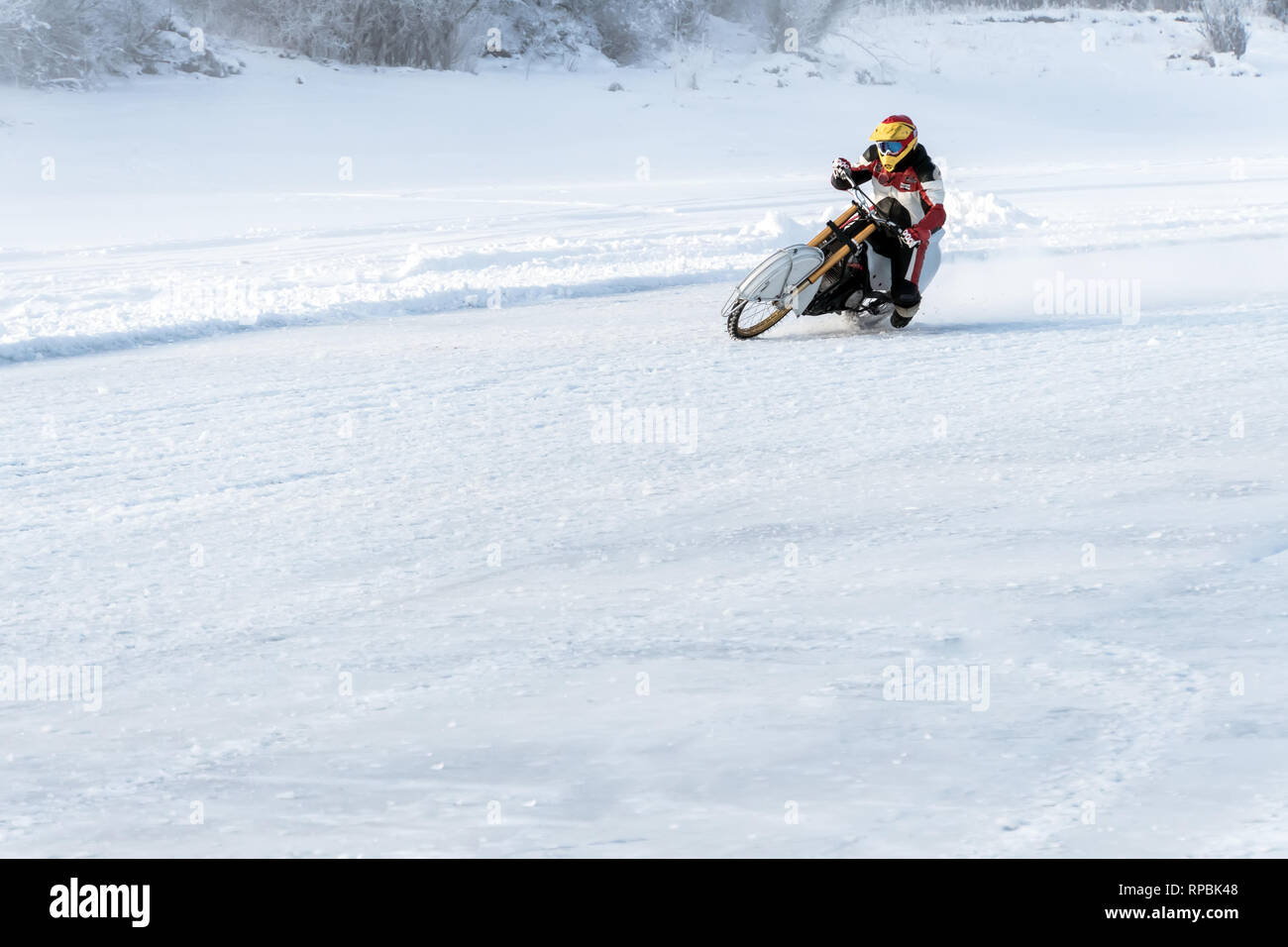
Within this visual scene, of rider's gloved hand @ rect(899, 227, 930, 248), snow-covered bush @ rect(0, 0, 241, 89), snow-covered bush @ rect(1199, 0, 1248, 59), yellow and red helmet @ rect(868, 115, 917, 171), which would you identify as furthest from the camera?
snow-covered bush @ rect(1199, 0, 1248, 59)

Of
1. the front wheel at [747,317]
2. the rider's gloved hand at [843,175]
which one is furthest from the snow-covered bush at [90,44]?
the rider's gloved hand at [843,175]

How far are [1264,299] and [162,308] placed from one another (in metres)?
7.71

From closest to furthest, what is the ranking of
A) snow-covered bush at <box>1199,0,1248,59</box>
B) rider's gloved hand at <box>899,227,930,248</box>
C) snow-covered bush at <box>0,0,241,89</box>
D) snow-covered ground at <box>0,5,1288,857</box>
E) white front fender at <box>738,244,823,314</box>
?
snow-covered ground at <box>0,5,1288,857</box>
white front fender at <box>738,244,823,314</box>
rider's gloved hand at <box>899,227,930,248</box>
snow-covered bush at <box>0,0,241,89</box>
snow-covered bush at <box>1199,0,1248,59</box>

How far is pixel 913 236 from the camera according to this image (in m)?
9.36

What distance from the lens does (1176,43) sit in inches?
1654

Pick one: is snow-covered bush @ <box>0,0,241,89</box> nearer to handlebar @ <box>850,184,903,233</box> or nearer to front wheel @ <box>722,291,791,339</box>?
front wheel @ <box>722,291,791,339</box>

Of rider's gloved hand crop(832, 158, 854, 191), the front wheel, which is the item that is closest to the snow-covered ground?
the front wheel

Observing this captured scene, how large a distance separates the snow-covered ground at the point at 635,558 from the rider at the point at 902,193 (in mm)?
426

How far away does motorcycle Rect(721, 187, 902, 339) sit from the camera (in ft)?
30.2

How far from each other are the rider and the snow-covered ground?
1.40 feet

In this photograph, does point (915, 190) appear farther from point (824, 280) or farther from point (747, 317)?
point (747, 317)

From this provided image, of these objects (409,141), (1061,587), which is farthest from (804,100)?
(1061,587)

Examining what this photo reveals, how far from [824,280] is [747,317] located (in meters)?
0.54

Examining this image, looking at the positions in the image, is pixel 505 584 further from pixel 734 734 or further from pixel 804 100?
pixel 804 100
